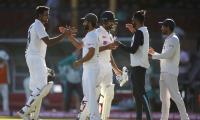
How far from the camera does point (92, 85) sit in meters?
12.2

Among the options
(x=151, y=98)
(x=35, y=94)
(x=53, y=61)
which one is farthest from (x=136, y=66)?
(x=53, y=61)

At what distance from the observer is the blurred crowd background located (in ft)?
62.3

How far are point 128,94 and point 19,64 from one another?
3412 millimetres

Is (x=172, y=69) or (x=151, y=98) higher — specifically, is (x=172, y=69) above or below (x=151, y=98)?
above

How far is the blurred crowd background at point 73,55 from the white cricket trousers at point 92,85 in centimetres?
560

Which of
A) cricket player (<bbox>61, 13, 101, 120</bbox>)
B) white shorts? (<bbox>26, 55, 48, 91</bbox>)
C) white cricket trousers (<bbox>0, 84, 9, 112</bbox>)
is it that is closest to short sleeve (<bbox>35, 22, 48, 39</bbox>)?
white shorts? (<bbox>26, 55, 48, 91</bbox>)

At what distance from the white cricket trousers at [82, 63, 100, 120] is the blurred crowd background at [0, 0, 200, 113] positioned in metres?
5.60

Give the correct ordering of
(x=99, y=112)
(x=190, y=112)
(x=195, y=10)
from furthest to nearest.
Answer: (x=195, y=10) < (x=190, y=112) < (x=99, y=112)

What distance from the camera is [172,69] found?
43.3 feet

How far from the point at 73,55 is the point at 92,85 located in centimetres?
681

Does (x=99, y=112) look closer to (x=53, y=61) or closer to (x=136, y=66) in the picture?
(x=136, y=66)

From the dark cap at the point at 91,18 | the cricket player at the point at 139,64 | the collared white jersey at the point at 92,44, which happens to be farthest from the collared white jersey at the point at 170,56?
the dark cap at the point at 91,18

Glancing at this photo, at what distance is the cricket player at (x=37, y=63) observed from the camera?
499 inches

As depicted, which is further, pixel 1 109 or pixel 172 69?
pixel 1 109
